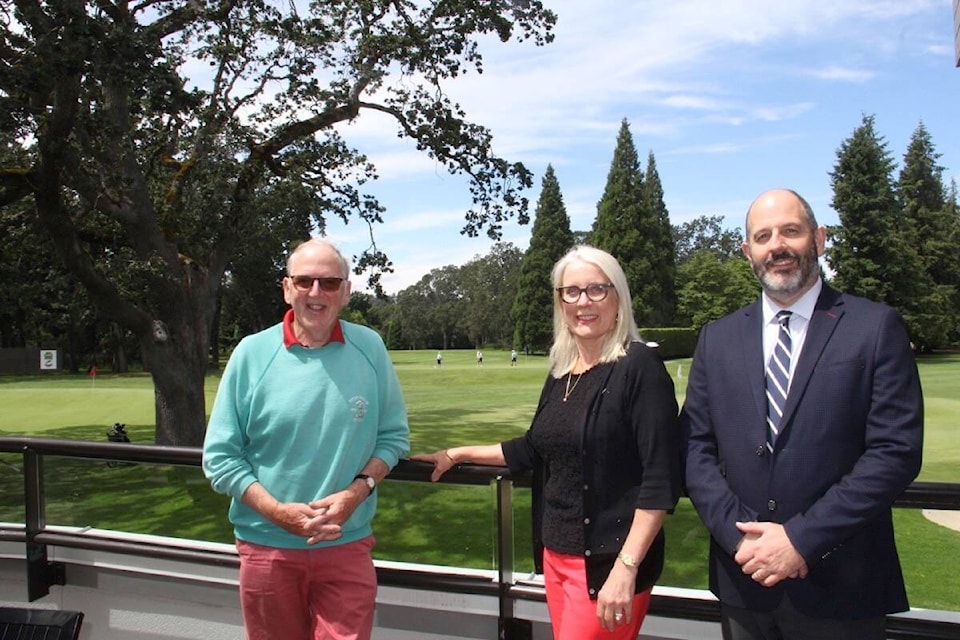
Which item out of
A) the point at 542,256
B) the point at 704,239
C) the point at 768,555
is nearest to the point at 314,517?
the point at 768,555

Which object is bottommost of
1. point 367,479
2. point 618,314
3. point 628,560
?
point 628,560

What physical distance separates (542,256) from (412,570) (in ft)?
212

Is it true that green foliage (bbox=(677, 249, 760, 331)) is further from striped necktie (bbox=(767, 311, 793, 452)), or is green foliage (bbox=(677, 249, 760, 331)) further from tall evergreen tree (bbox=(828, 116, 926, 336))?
striped necktie (bbox=(767, 311, 793, 452))

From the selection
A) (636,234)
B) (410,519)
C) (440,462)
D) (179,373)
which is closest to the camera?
(440,462)

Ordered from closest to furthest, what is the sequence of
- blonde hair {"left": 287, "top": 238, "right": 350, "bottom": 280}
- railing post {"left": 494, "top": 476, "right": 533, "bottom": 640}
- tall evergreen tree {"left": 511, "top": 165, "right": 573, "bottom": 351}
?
blonde hair {"left": 287, "top": 238, "right": 350, "bottom": 280}
railing post {"left": 494, "top": 476, "right": 533, "bottom": 640}
tall evergreen tree {"left": 511, "top": 165, "right": 573, "bottom": 351}

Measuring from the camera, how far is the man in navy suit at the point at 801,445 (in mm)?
1979

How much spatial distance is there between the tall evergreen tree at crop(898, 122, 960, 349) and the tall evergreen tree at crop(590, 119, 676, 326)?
1812 centimetres

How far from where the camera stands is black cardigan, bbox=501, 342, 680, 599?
7.32ft

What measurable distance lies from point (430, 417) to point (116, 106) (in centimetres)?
1436

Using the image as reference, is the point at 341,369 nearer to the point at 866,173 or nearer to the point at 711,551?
the point at 711,551

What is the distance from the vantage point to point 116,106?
460 inches

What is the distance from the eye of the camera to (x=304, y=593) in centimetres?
270

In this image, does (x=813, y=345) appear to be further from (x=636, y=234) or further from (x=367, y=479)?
(x=636, y=234)

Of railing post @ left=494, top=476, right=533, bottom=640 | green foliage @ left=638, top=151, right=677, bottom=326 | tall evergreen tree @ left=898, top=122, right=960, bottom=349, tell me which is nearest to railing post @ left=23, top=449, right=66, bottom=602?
railing post @ left=494, top=476, right=533, bottom=640
